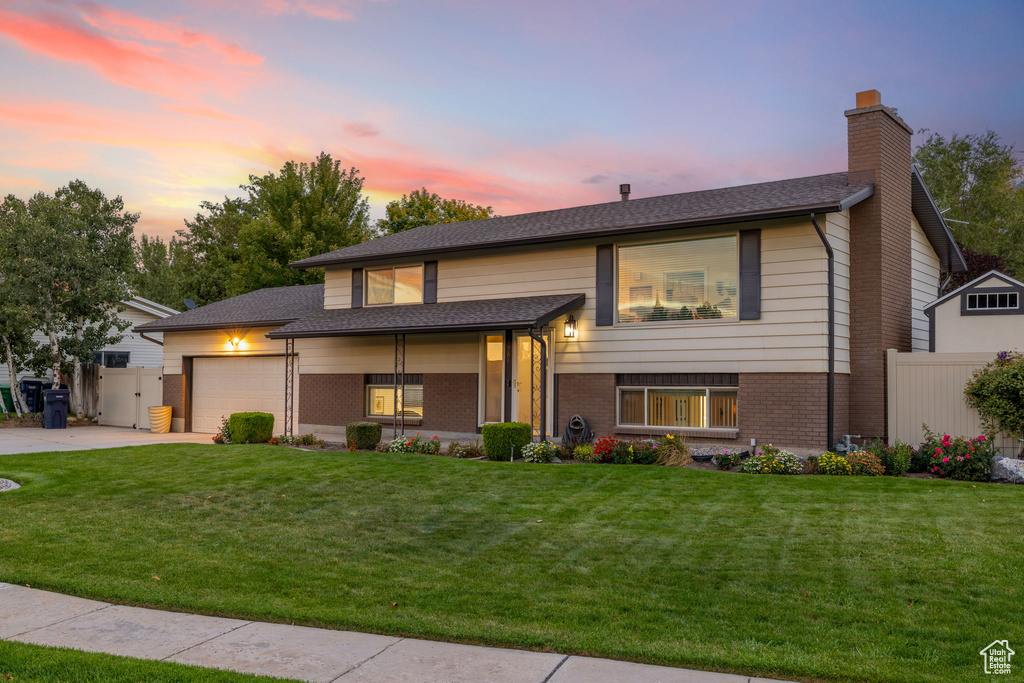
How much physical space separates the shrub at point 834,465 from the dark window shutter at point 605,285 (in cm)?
479

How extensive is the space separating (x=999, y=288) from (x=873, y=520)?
8.73 metres

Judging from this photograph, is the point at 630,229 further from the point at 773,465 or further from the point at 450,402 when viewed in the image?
the point at 450,402

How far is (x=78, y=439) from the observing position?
61.1ft

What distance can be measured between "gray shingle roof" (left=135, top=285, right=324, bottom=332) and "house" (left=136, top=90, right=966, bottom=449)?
1.03m

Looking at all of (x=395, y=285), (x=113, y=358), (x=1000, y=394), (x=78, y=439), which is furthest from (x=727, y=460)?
(x=113, y=358)

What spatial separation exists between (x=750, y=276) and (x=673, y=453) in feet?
11.4

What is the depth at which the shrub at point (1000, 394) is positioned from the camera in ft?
38.8

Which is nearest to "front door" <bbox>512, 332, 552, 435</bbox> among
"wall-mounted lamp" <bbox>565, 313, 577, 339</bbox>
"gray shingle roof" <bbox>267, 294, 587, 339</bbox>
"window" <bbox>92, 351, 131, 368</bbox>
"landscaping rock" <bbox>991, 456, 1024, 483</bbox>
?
"wall-mounted lamp" <bbox>565, 313, 577, 339</bbox>

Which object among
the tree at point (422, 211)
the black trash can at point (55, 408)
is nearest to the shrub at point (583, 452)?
the black trash can at point (55, 408)

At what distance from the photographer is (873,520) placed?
329 inches

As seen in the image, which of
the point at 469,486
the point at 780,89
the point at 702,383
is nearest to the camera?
the point at 469,486

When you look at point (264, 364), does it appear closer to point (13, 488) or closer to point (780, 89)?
point (13, 488)

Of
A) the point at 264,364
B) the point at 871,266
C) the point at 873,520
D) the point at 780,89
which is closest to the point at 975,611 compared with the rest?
the point at 873,520

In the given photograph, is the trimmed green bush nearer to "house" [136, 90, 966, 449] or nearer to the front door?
"house" [136, 90, 966, 449]
